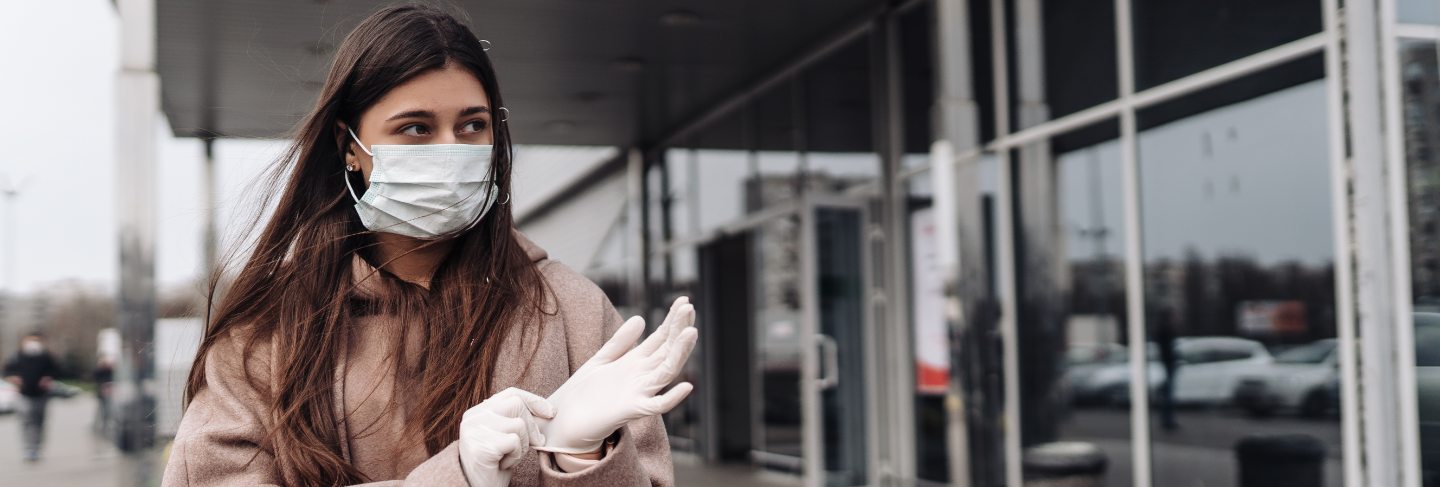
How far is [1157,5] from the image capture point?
5.57 meters

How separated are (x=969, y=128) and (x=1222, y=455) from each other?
247 centimetres

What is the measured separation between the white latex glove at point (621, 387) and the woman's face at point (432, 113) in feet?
1.16

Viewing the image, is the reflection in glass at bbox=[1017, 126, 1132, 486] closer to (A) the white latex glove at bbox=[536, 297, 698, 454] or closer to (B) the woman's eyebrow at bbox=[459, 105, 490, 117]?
(B) the woman's eyebrow at bbox=[459, 105, 490, 117]

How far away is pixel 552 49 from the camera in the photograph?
8.20 m

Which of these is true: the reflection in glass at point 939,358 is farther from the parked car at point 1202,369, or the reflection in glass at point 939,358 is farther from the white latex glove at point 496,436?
the white latex glove at point 496,436

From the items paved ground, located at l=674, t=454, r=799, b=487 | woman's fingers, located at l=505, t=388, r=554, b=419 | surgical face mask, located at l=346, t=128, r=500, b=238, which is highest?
surgical face mask, located at l=346, t=128, r=500, b=238

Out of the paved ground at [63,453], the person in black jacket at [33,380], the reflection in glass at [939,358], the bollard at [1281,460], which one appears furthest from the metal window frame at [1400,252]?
the person in black jacket at [33,380]

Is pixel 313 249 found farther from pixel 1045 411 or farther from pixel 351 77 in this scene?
pixel 1045 411

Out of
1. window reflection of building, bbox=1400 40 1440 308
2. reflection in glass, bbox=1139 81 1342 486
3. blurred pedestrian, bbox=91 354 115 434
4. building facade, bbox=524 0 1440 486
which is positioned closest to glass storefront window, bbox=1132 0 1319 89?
building facade, bbox=524 0 1440 486

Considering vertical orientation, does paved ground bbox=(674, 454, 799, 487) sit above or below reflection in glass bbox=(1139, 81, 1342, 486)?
below

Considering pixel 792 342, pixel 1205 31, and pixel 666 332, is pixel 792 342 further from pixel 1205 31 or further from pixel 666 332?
pixel 666 332

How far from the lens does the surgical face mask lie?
151cm

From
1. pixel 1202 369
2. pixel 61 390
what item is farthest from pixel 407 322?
pixel 61 390

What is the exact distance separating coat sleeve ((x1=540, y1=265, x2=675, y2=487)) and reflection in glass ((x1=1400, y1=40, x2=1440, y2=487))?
3.40 metres
